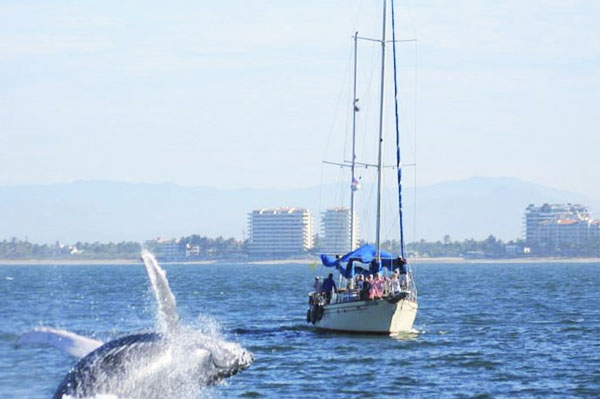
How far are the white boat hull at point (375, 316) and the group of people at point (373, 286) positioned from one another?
0.32 meters

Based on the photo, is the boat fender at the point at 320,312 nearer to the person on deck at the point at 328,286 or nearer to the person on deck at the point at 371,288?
the person on deck at the point at 328,286

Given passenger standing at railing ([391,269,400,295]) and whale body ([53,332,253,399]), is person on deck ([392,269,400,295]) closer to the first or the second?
passenger standing at railing ([391,269,400,295])

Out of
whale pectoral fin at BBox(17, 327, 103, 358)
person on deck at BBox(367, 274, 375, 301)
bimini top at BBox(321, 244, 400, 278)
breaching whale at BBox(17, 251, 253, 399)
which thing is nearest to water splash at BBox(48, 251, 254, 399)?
breaching whale at BBox(17, 251, 253, 399)

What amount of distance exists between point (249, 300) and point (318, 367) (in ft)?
127

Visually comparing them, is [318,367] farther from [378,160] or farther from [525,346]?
[378,160]

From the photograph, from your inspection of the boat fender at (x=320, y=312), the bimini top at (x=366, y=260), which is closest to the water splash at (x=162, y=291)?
the boat fender at (x=320, y=312)

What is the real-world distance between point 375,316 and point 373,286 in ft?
3.18

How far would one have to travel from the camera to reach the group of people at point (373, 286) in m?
43.7

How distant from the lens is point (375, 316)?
43812 millimetres

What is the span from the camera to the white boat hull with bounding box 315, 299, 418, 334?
43.7 meters

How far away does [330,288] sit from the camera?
46.2 meters

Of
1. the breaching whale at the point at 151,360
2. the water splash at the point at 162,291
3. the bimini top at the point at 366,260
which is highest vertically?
the bimini top at the point at 366,260

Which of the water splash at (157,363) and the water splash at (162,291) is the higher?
the water splash at (162,291)

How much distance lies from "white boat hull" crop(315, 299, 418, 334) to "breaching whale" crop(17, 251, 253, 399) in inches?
1012
